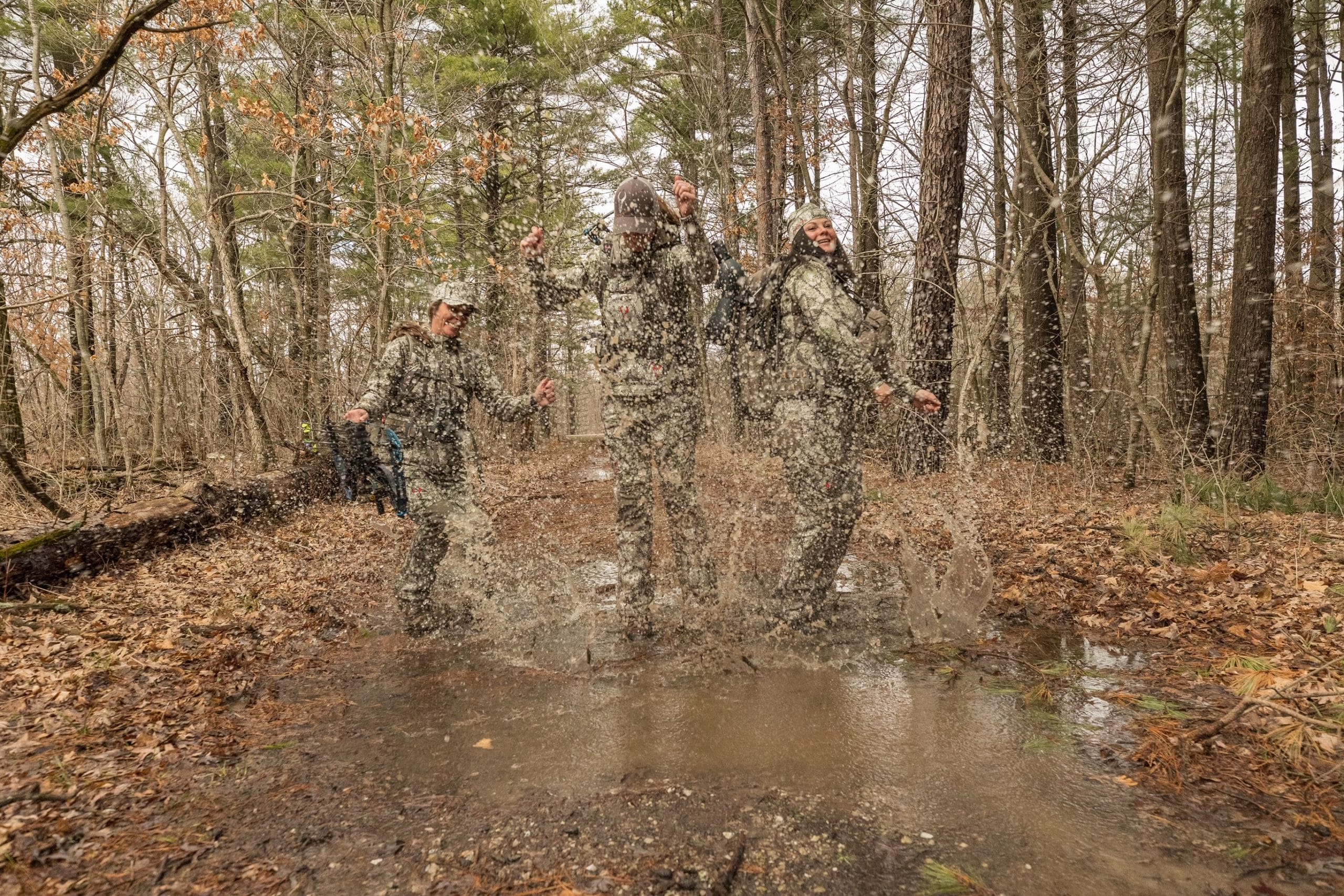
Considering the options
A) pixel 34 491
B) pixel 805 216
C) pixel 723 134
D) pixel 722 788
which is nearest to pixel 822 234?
pixel 805 216

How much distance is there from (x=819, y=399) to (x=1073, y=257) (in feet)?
21.4

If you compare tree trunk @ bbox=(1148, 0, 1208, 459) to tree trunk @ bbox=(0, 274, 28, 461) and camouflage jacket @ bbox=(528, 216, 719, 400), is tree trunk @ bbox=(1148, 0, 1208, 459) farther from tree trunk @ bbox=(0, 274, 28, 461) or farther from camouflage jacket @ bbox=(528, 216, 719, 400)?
tree trunk @ bbox=(0, 274, 28, 461)

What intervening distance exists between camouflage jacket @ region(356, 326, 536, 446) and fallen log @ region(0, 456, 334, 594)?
3278mm

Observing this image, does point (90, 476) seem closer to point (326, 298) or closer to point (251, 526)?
point (251, 526)

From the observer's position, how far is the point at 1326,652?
349 cm

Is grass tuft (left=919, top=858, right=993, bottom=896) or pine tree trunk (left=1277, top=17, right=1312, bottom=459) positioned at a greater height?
pine tree trunk (left=1277, top=17, right=1312, bottom=459)

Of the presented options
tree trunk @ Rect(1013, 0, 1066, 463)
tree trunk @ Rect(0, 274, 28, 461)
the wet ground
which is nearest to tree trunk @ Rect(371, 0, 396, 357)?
tree trunk @ Rect(0, 274, 28, 461)

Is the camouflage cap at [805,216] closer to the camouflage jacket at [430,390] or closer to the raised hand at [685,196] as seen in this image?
the raised hand at [685,196]

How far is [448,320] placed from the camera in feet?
16.3

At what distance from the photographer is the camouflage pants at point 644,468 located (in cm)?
457

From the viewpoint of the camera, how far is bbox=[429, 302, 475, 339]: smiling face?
196 inches

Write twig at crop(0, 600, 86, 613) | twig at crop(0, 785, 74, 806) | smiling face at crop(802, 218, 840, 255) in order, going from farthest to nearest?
twig at crop(0, 600, 86, 613), smiling face at crop(802, 218, 840, 255), twig at crop(0, 785, 74, 806)

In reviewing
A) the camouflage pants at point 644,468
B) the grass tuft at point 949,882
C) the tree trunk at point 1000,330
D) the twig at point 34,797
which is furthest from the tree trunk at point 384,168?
the grass tuft at point 949,882

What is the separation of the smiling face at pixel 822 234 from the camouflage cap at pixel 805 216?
27 mm
